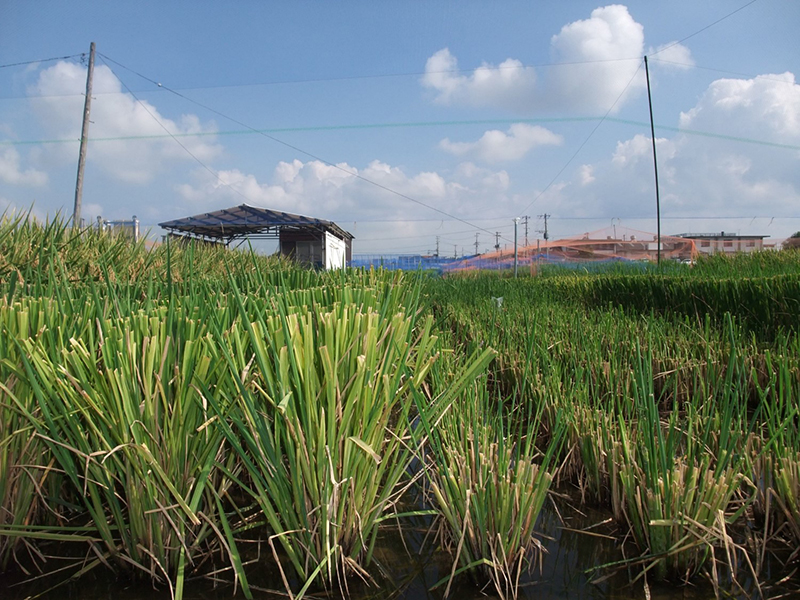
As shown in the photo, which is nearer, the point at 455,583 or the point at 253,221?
the point at 455,583

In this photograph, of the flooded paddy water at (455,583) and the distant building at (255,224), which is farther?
the distant building at (255,224)

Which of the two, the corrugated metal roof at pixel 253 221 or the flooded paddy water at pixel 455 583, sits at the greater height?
the corrugated metal roof at pixel 253 221

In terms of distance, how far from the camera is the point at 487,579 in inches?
57.7

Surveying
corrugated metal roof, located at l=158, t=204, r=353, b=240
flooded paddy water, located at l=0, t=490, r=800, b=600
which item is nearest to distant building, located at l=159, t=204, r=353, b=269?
corrugated metal roof, located at l=158, t=204, r=353, b=240

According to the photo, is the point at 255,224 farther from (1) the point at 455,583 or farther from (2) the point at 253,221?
(1) the point at 455,583

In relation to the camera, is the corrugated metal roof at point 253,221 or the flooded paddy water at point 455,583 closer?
the flooded paddy water at point 455,583

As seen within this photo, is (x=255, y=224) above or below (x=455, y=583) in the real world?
above

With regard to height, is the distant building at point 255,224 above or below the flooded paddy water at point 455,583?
above

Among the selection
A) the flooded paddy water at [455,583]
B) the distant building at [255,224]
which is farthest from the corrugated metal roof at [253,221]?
the flooded paddy water at [455,583]

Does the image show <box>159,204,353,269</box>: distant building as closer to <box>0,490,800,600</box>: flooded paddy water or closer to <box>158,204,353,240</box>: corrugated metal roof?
<box>158,204,353,240</box>: corrugated metal roof

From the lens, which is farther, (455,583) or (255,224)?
(255,224)

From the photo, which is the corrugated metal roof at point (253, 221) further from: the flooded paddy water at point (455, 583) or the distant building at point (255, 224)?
the flooded paddy water at point (455, 583)

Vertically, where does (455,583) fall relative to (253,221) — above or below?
below

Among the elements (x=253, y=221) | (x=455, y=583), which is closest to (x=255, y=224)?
(x=253, y=221)
